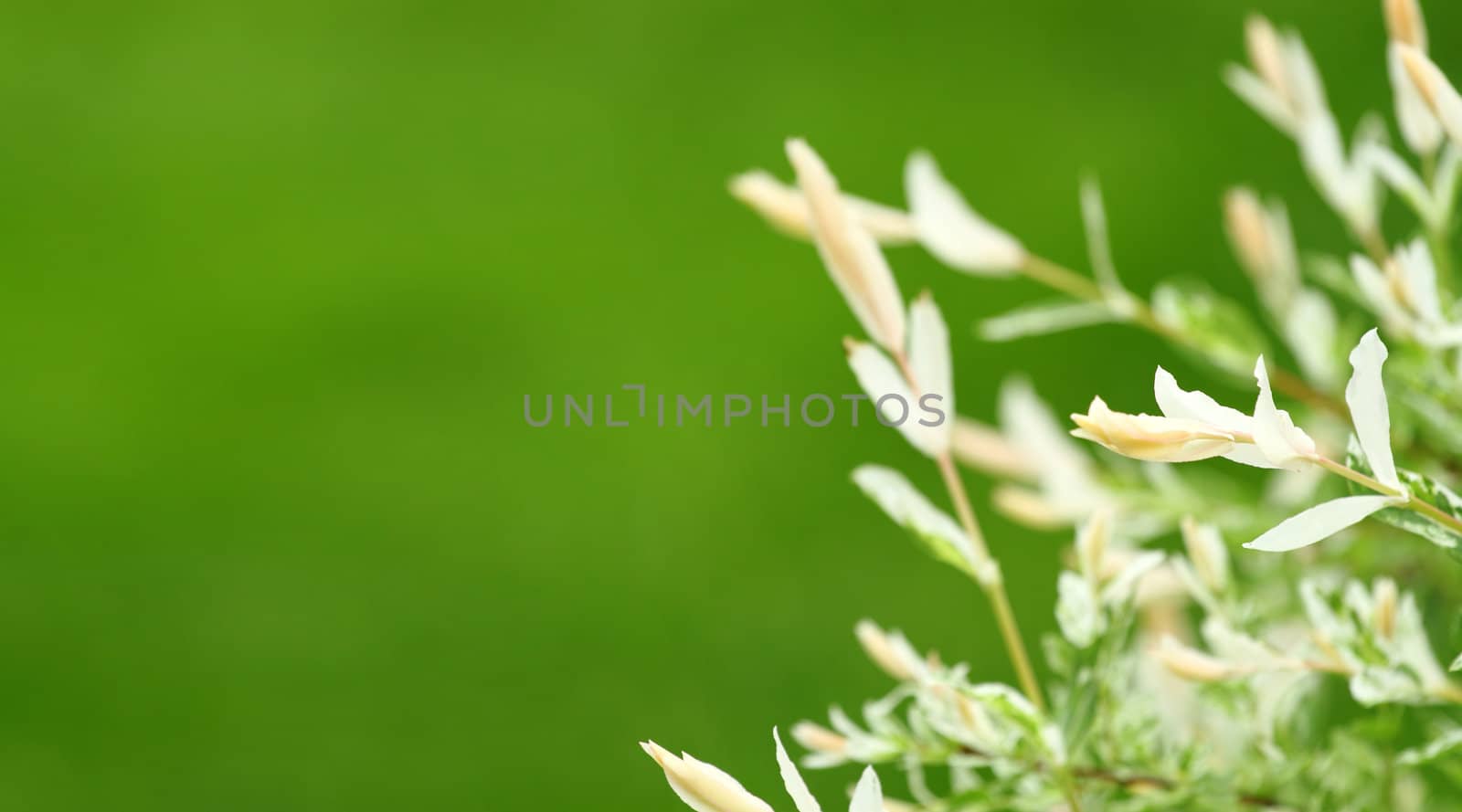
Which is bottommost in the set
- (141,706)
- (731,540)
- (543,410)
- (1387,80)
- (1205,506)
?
(141,706)

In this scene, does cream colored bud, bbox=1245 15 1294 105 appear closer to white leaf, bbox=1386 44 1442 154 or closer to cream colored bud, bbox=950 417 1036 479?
white leaf, bbox=1386 44 1442 154

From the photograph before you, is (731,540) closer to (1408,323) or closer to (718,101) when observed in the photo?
(718,101)

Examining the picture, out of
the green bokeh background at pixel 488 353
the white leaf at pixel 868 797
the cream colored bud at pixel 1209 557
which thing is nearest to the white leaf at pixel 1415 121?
the cream colored bud at pixel 1209 557

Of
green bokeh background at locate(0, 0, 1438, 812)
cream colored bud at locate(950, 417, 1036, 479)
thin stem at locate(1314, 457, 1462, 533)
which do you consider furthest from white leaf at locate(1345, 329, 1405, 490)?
green bokeh background at locate(0, 0, 1438, 812)

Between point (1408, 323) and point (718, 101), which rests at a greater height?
point (718, 101)

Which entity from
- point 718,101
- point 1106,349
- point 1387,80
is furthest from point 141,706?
point 1387,80

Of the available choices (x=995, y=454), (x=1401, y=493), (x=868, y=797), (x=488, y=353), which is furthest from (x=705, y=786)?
(x=488, y=353)

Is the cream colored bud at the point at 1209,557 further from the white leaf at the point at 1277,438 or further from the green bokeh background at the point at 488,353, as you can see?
the green bokeh background at the point at 488,353

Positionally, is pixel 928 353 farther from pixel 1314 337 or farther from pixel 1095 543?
pixel 1314 337
